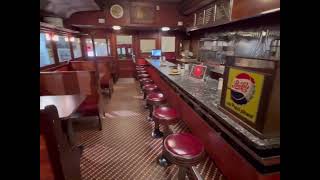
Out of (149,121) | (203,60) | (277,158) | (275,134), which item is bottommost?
(149,121)

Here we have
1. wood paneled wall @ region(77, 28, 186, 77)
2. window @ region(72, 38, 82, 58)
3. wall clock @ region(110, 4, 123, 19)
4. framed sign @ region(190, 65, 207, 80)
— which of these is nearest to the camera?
framed sign @ region(190, 65, 207, 80)

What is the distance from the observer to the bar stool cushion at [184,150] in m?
1.35

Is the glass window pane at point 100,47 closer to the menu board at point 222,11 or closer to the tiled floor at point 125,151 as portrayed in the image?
the tiled floor at point 125,151

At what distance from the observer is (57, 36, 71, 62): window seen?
5.56m

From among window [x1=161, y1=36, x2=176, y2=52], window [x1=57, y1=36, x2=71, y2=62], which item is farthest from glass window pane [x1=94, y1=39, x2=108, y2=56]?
window [x1=161, y1=36, x2=176, y2=52]

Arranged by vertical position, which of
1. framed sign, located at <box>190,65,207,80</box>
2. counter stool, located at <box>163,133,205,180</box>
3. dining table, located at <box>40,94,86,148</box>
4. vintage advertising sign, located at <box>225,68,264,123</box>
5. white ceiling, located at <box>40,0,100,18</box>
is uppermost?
white ceiling, located at <box>40,0,100,18</box>

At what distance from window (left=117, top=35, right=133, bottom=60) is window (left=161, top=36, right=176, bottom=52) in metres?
1.61

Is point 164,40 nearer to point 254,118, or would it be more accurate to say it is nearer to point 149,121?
point 149,121

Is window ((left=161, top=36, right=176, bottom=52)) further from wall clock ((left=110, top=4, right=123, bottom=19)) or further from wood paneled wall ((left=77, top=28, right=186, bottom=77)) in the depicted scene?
wall clock ((left=110, top=4, right=123, bottom=19))

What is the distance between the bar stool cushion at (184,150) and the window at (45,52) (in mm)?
4411
